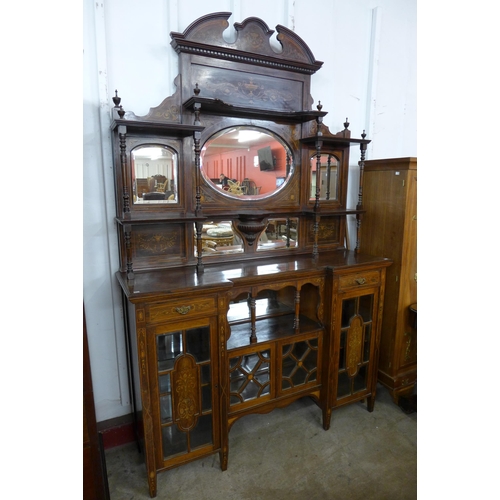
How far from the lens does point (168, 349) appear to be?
1855 mm

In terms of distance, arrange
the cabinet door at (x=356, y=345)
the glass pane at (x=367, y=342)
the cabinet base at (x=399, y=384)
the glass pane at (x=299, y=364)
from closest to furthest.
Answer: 1. the glass pane at (x=299, y=364)
2. the cabinet door at (x=356, y=345)
3. the glass pane at (x=367, y=342)
4. the cabinet base at (x=399, y=384)

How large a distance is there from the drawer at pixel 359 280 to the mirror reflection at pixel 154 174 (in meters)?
1.23

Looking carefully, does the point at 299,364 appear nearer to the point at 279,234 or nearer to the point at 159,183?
the point at 279,234

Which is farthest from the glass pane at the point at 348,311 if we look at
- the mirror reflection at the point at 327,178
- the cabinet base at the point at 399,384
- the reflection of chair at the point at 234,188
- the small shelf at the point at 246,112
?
the small shelf at the point at 246,112

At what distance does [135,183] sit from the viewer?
6.66ft

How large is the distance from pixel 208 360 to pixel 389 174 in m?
1.84

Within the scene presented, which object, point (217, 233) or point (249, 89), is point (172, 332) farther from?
point (249, 89)

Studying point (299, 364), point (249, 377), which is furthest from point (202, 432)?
point (299, 364)

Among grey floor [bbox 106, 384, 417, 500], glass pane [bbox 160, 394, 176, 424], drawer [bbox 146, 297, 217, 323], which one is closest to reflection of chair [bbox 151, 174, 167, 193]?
drawer [bbox 146, 297, 217, 323]

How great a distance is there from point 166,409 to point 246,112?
73.0 inches

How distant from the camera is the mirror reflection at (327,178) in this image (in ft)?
8.42

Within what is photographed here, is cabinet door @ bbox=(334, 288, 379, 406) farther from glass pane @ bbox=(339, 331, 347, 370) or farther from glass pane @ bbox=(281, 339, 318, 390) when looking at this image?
glass pane @ bbox=(281, 339, 318, 390)

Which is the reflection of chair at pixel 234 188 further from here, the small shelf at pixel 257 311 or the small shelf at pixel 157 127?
the small shelf at pixel 257 311
